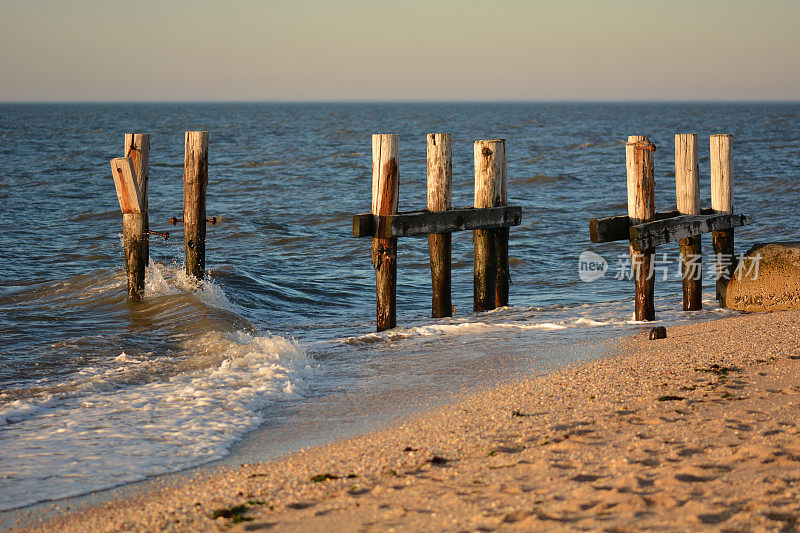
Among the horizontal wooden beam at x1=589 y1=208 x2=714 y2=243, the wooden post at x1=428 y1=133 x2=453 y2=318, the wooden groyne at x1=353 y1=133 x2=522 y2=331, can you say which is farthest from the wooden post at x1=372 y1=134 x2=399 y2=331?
the horizontal wooden beam at x1=589 y1=208 x2=714 y2=243

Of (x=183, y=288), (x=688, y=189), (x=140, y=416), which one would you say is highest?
(x=688, y=189)

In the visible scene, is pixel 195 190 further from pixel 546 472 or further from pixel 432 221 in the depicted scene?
pixel 546 472

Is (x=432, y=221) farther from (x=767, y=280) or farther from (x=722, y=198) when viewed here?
(x=767, y=280)

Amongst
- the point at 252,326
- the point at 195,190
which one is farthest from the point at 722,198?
the point at 195,190

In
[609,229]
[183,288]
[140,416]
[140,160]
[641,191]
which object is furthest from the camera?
[183,288]

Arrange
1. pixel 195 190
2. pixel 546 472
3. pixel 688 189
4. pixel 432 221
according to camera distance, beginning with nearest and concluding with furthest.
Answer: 1. pixel 546 472
2. pixel 432 221
3. pixel 688 189
4. pixel 195 190

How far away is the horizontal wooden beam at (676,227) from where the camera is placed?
8.07 m

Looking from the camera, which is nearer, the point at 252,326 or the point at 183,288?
the point at 252,326

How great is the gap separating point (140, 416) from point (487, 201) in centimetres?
474

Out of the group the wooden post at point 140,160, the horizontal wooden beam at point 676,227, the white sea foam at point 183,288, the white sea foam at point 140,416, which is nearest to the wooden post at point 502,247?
the horizontal wooden beam at point 676,227

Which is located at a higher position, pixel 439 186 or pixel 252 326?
pixel 439 186

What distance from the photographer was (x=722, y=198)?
9.25m

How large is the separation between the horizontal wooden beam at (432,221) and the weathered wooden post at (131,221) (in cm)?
289

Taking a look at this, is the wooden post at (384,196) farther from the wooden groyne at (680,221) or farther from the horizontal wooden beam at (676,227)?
the horizontal wooden beam at (676,227)
